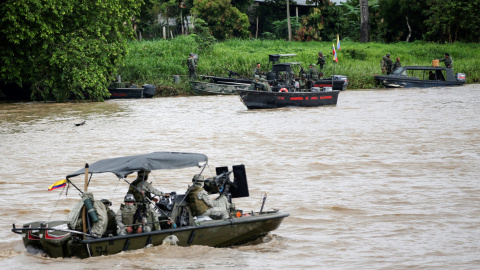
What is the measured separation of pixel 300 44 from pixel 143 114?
19.2 metres

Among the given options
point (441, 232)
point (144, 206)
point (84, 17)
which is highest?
point (84, 17)

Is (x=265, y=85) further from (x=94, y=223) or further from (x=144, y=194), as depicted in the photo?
(x=94, y=223)

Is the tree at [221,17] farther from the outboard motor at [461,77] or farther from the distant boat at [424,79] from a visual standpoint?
the outboard motor at [461,77]

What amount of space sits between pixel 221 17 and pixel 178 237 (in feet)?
119

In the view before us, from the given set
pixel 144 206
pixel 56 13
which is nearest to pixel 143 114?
pixel 56 13

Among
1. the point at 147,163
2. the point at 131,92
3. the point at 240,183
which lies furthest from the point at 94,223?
the point at 131,92

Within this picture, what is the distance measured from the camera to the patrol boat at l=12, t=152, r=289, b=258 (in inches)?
370

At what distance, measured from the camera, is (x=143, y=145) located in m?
19.8

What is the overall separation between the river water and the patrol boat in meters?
0.15

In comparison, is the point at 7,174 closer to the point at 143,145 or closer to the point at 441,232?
the point at 143,145

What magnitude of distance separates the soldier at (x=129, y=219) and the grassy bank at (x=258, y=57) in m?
27.0

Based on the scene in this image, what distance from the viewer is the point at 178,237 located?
9.61 meters

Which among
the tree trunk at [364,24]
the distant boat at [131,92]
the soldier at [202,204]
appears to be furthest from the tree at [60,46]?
the soldier at [202,204]

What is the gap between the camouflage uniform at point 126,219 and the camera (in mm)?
9609
